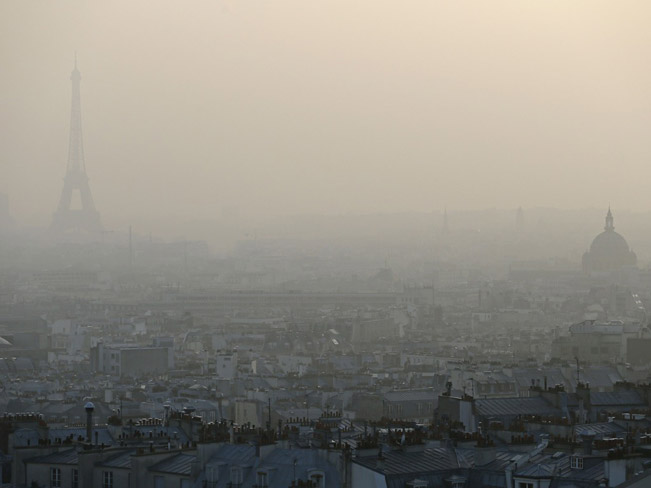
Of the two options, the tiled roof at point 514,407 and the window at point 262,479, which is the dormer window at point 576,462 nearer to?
the window at point 262,479

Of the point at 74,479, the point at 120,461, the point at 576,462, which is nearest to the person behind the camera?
the point at 576,462

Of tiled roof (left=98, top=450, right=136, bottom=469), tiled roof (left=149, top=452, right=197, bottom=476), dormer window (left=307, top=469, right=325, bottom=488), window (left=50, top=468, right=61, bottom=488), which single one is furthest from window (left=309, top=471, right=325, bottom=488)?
window (left=50, top=468, right=61, bottom=488)

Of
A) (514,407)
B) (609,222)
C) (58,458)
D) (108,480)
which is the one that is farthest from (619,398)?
(609,222)

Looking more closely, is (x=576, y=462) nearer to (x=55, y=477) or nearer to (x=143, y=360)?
(x=55, y=477)

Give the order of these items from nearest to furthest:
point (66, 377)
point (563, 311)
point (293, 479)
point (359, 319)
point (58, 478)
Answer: point (293, 479), point (58, 478), point (66, 377), point (359, 319), point (563, 311)

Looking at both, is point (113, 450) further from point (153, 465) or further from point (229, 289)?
point (229, 289)

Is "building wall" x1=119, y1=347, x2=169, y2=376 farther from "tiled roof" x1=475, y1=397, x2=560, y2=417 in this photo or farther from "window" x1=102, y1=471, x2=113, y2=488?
"window" x1=102, y1=471, x2=113, y2=488

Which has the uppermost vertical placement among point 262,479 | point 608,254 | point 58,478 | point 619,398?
point 608,254

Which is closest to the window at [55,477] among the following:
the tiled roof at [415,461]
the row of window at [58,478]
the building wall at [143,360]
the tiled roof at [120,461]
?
the row of window at [58,478]


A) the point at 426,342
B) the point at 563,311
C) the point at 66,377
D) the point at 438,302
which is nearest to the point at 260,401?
the point at 66,377
